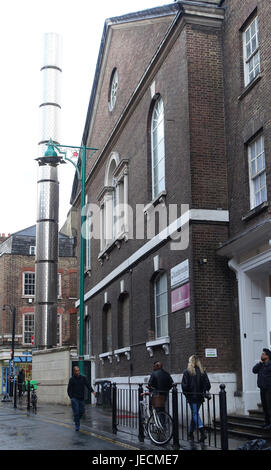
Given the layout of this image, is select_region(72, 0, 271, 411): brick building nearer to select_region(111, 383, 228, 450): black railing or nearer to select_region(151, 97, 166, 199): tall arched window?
select_region(151, 97, 166, 199): tall arched window

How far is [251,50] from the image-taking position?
15.7 metres

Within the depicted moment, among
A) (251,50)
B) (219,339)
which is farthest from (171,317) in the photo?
(251,50)

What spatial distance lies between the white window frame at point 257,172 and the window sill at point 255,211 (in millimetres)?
285

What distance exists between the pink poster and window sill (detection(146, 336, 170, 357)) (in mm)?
918

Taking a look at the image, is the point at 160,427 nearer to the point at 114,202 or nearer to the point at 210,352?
the point at 210,352

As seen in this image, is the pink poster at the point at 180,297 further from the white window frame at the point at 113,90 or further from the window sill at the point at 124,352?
the white window frame at the point at 113,90

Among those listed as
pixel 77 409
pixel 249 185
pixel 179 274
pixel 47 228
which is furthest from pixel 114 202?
pixel 77 409

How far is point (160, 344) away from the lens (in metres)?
17.7

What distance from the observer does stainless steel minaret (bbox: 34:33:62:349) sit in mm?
32656

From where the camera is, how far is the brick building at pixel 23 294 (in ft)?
154

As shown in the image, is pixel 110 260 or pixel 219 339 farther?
pixel 110 260

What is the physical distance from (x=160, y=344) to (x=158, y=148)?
6.17 m

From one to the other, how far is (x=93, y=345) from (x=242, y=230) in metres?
14.1
